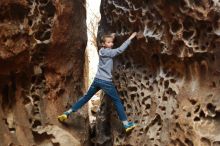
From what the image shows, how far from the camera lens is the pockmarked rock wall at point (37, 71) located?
4871 millimetres

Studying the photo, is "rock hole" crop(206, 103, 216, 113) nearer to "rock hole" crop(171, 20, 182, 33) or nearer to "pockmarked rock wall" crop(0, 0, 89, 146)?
"rock hole" crop(171, 20, 182, 33)

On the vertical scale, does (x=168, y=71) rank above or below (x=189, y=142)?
above

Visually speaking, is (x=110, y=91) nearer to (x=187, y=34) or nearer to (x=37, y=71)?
(x=37, y=71)

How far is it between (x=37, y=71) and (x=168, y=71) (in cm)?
169

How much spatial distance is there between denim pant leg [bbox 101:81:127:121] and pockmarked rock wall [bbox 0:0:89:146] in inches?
30.2

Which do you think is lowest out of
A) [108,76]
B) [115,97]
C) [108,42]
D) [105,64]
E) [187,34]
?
[115,97]

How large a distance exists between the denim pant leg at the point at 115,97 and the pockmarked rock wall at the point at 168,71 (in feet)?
0.68

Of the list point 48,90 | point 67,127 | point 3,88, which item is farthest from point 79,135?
point 3,88

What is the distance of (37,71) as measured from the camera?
17.0ft

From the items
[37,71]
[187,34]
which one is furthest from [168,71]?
[37,71]

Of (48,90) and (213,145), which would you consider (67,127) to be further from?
(213,145)

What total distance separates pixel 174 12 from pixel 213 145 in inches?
57.7

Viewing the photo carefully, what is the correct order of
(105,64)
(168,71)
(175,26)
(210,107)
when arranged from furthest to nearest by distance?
(105,64) → (168,71) → (175,26) → (210,107)

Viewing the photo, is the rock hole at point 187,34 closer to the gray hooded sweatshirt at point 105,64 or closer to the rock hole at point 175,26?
the rock hole at point 175,26
